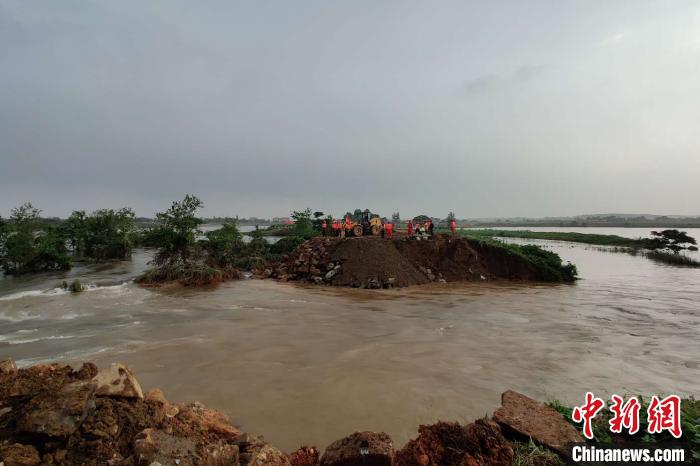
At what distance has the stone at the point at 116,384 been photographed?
2967 mm

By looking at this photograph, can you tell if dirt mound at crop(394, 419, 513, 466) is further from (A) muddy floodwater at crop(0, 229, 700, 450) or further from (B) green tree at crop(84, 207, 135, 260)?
(B) green tree at crop(84, 207, 135, 260)

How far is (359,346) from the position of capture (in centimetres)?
734

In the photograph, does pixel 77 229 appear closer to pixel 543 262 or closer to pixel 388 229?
pixel 388 229

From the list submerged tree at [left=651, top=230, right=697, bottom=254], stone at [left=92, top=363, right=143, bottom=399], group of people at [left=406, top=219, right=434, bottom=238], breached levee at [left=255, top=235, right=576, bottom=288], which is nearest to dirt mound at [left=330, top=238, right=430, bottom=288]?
breached levee at [left=255, top=235, right=576, bottom=288]

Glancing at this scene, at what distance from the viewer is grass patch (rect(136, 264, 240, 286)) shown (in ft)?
50.3

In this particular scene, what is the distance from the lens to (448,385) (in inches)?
210

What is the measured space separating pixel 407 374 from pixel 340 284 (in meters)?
9.49

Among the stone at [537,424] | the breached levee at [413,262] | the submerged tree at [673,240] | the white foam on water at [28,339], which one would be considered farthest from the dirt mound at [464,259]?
the submerged tree at [673,240]

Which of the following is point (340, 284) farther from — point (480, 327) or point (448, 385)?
point (448, 385)

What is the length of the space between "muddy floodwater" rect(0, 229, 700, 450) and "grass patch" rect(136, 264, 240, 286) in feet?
5.12

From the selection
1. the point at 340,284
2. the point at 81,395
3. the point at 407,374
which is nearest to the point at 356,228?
the point at 340,284

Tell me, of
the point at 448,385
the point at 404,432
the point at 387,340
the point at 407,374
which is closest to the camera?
the point at 404,432

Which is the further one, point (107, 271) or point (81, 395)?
point (107, 271)

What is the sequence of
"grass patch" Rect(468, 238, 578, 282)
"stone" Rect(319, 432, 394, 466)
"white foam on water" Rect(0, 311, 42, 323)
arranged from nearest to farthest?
"stone" Rect(319, 432, 394, 466), "white foam on water" Rect(0, 311, 42, 323), "grass patch" Rect(468, 238, 578, 282)
